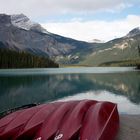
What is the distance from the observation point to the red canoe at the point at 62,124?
10.1 metres

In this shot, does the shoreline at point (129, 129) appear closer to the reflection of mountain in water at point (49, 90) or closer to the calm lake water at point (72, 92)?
the calm lake water at point (72, 92)

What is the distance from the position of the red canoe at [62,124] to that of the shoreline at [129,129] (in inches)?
32.0

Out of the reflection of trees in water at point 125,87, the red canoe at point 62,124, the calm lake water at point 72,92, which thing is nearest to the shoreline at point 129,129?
the red canoe at point 62,124

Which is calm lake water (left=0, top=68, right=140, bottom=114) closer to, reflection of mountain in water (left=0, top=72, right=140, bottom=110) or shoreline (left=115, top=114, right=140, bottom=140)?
reflection of mountain in water (left=0, top=72, right=140, bottom=110)

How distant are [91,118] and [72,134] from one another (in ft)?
5.35

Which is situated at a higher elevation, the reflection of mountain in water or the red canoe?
the red canoe

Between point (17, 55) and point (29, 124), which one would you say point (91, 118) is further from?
point (17, 55)

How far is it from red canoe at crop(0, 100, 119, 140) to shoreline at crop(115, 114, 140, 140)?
81 cm

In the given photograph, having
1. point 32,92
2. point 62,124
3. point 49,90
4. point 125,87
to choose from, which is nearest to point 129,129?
point 62,124

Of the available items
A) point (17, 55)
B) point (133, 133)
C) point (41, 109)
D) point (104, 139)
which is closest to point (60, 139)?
point (104, 139)

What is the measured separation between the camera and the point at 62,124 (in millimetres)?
10797

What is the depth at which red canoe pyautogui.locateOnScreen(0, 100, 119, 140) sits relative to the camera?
10.1 metres

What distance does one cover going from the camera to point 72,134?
32.6 ft

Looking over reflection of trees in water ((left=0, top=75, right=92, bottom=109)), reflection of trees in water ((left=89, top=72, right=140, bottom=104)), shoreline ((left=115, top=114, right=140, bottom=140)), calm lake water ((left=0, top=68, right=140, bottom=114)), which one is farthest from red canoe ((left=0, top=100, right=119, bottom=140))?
reflection of trees in water ((left=89, top=72, right=140, bottom=104))
